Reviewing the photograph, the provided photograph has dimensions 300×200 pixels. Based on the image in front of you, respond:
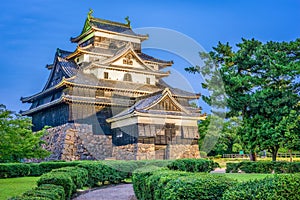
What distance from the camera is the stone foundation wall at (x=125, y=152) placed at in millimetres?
28009

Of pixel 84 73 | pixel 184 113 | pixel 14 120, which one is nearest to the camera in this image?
pixel 14 120

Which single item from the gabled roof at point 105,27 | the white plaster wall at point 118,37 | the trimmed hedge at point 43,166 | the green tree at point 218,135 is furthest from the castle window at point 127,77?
the trimmed hedge at point 43,166

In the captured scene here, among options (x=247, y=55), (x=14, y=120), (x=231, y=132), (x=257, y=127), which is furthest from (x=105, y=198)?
(x=231, y=132)

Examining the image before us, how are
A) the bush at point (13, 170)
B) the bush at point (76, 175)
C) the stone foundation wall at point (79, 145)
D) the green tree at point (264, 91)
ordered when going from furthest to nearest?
the stone foundation wall at point (79, 145) → the green tree at point (264, 91) → the bush at point (13, 170) → the bush at point (76, 175)

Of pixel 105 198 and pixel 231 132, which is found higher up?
pixel 231 132

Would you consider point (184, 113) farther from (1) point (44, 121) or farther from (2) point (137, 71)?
(1) point (44, 121)

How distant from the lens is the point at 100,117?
3089 centimetres

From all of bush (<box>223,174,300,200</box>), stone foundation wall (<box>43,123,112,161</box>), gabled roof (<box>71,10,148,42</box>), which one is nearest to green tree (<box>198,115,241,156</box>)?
gabled roof (<box>71,10,148,42</box>)

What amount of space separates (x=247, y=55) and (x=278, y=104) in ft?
15.3

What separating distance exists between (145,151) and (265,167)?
9.15 m

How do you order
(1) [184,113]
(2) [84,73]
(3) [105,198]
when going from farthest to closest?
Result: (2) [84,73] → (1) [184,113] → (3) [105,198]

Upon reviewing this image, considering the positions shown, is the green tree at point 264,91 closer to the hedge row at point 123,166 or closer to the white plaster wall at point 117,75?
the hedge row at point 123,166

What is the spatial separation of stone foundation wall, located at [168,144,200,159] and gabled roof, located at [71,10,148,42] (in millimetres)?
14589

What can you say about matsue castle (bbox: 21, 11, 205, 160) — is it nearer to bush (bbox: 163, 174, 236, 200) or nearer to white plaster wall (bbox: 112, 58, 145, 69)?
white plaster wall (bbox: 112, 58, 145, 69)
